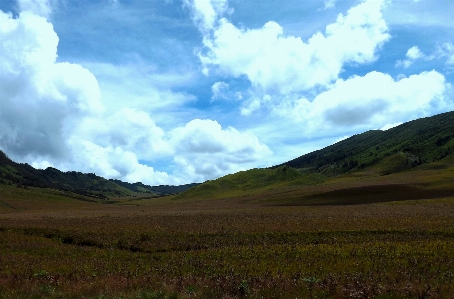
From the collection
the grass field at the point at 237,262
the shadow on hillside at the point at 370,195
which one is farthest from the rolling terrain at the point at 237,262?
the shadow on hillside at the point at 370,195

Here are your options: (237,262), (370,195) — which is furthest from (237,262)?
(370,195)

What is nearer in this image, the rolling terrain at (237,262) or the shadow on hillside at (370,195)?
the rolling terrain at (237,262)

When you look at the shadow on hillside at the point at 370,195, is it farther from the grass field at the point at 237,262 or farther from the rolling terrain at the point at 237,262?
the rolling terrain at the point at 237,262

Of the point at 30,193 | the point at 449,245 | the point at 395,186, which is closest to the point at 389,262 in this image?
the point at 449,245

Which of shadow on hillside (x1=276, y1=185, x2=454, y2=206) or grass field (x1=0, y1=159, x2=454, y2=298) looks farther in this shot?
shadow on hillside (x1=276, y1=185, x2=454, y2=206)

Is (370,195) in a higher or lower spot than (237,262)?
lower

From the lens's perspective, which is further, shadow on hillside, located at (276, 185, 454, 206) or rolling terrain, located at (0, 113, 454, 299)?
shadow on hillside, located at (276, 185, 454, 206)

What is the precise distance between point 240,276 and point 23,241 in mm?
21914

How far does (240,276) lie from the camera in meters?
15.7

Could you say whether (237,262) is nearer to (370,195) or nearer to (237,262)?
(237,262)

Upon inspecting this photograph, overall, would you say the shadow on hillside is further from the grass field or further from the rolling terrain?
the rolling terrain

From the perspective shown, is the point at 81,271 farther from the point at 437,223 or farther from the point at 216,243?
the point at 437,223

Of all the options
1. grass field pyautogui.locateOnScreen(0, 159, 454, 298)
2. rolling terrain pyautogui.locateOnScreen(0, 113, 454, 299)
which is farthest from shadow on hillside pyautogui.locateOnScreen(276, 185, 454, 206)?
rolling terrain pyautogui.locateOnScreen(0, 113, 454, 299)

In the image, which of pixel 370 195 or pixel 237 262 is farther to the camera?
pixel 370 195
